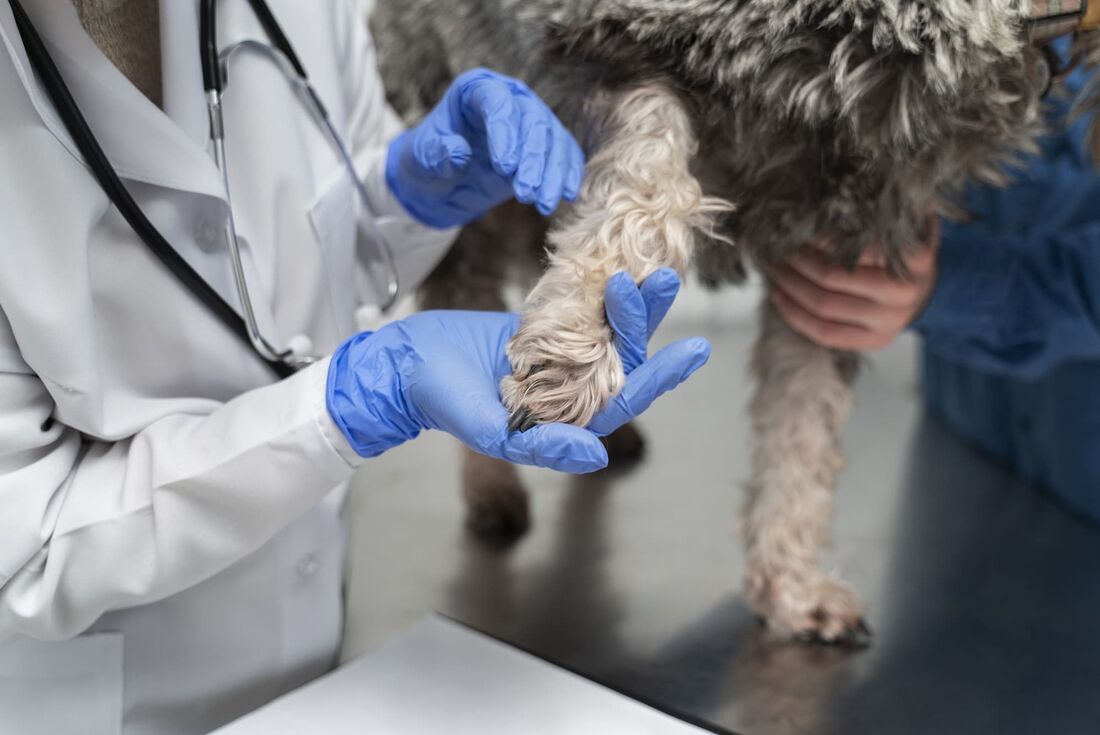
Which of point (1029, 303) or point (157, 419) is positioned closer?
point (157, 419)

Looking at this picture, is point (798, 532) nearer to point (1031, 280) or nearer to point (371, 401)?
point (1031, 280)

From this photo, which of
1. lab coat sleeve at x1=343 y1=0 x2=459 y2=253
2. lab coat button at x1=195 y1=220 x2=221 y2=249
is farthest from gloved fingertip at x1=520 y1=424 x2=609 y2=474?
lab coat sleeve at x1=343 y1=0 x2=459 y2=253

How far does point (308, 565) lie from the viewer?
0.77 m

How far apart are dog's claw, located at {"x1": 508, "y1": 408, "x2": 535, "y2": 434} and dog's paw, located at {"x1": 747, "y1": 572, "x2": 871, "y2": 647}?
0.46 metres

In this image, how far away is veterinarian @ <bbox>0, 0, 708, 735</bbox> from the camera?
0.62 m

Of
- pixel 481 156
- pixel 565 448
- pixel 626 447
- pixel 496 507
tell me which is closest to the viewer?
pixel 565 448

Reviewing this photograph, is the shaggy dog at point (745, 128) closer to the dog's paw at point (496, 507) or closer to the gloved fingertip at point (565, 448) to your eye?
the gloved fingertip at point (565, 448)

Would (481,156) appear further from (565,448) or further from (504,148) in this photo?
(565,448)

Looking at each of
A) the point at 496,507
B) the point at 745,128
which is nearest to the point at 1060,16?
the point at 745,128

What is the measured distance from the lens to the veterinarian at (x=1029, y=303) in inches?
37.7

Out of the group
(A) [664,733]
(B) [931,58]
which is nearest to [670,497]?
(A) [664,733]

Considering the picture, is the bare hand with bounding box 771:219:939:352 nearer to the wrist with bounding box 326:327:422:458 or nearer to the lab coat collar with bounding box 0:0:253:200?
the wrist with bounding box 326:327:422:458

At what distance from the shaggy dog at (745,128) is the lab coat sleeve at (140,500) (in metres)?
0.16

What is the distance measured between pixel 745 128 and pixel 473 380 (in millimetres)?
276
